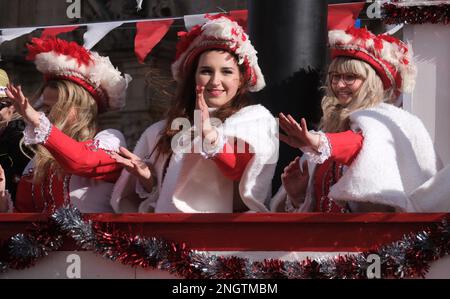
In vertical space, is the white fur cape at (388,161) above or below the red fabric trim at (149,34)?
below

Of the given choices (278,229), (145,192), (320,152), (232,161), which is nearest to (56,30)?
(145,192)

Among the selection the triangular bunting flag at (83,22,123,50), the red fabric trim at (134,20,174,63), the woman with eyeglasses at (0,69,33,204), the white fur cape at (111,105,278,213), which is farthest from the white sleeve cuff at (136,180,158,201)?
the triangular bunting flag at (83,22,123,50)

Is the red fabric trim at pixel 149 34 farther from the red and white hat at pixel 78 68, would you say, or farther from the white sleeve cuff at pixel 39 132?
the white sleeve cuff at pixel 39 132

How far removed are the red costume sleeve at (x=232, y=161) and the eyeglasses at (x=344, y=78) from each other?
629 mm

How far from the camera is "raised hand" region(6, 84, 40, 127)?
12.0 ft

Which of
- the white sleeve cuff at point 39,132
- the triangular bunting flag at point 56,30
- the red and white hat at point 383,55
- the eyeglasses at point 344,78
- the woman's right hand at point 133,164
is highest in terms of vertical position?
the triangular bunting flag at point 56,30

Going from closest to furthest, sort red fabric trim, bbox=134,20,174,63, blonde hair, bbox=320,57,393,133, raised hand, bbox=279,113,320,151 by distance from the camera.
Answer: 1. raised hand, bbox=279,113,320,151
2. blonde hair, bbox=320,57,393,133
3. red fabric trim, bbox=134,20,174,63

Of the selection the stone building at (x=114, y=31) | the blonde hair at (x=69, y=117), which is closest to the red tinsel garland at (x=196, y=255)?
the blonde hair at (x=69, y=117)

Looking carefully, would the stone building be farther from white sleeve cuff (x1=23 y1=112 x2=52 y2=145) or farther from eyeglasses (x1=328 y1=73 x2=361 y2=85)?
white sleeve cuff (x1=23 y1=112 x2=52 y2=145)

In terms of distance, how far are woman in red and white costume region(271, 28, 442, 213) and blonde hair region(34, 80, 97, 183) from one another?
3.28ft

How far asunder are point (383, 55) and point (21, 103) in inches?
61.2

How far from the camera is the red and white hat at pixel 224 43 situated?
4.04 m

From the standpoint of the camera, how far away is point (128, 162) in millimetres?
3977

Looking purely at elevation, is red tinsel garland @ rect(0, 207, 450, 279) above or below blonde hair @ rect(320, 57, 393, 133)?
below
